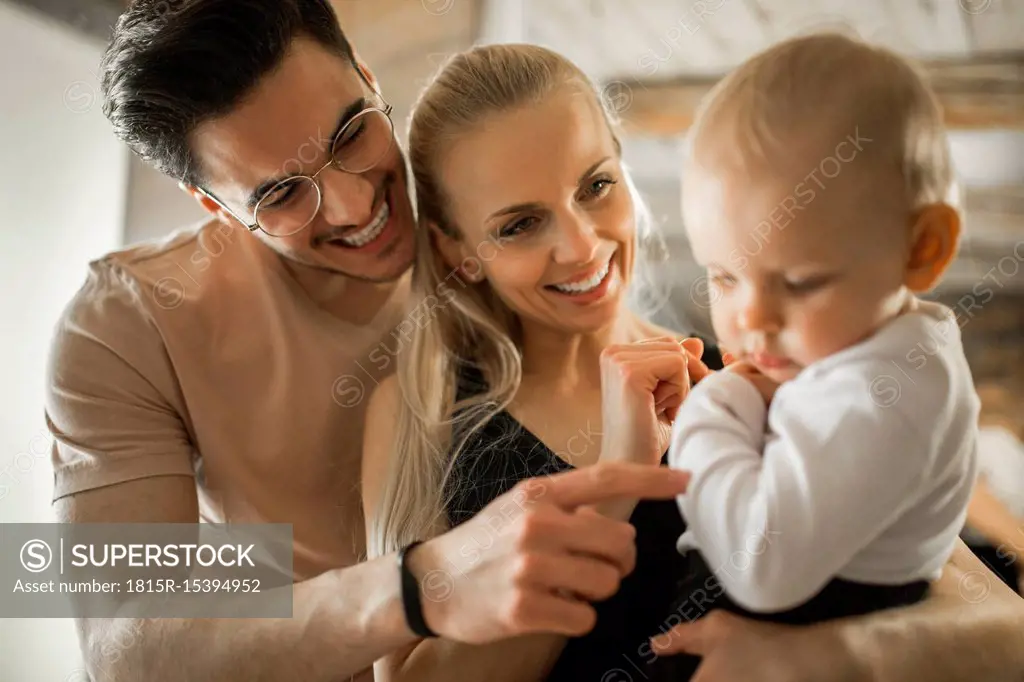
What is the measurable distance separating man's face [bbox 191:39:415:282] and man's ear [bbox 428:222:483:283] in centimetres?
7

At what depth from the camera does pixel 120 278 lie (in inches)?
34.4

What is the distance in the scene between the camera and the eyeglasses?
2.60ft

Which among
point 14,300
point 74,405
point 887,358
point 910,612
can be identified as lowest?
point 910,612

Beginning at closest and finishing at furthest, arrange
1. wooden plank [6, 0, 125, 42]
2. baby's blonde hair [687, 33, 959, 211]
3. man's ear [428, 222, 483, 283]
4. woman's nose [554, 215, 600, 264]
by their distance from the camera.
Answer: baby's blonde hair [687, 33, 959, 211], woman's nose [554, 215, 600, 264], man's ear [428, 222, 483, 283], wooden plank [6, 0, 125, 42]

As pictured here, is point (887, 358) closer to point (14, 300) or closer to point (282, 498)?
point (282, 498)

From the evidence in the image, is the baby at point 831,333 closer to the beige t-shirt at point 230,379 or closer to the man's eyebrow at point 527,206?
the man's eyebrow at point 527,206

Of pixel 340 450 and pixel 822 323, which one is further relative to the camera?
pixel 340 450

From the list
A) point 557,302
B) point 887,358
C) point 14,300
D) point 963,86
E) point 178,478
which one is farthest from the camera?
point 14,300

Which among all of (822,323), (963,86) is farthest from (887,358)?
(963,86)

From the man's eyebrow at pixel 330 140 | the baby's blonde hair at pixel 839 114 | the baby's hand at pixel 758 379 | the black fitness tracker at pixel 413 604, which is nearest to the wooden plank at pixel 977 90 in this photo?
the baby's blonde hair at pixel 839 114

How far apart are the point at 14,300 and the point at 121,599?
407 millimetres

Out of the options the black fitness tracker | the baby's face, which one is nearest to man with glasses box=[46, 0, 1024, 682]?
the black fitness tracker

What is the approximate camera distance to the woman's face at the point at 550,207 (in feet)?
2.23

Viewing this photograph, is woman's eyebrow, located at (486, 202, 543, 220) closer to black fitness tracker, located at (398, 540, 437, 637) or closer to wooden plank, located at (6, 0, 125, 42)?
black fitness tracker, located at (398, 540, 437, 637)
